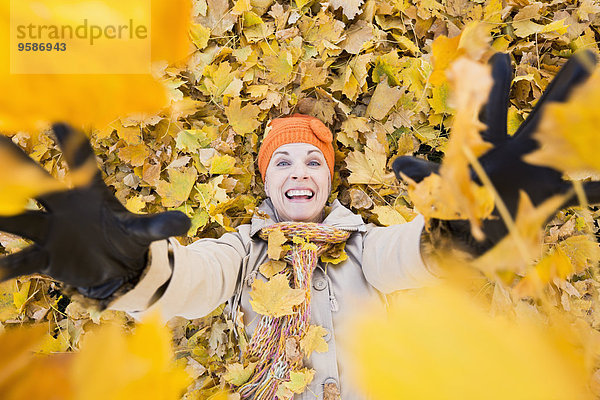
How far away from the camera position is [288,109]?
5.80ft

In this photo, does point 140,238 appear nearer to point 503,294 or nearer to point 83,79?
point 83,79

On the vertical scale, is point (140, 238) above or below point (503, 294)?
above

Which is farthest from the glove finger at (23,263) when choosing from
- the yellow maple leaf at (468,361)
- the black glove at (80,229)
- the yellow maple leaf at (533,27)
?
the yellow maple leaf at (533,27)

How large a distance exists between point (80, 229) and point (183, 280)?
12.5 inches

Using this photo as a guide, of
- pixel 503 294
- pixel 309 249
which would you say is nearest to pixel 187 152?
pixel 309 249

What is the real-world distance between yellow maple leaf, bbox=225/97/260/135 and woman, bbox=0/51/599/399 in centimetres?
14

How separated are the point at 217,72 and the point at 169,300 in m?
1.19

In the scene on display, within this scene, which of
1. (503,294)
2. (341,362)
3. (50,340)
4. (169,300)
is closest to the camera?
(169,300)

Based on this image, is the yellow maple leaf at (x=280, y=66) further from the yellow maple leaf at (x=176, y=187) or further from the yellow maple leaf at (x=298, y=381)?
the yellow maple leaf at (x=298, y=381)

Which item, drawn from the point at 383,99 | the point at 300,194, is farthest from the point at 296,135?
the point at 383,99

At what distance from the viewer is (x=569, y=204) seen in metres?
0.77

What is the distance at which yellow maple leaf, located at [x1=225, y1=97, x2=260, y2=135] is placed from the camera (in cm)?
173

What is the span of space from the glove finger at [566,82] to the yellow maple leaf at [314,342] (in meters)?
0.85

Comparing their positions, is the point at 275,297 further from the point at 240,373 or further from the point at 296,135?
the point at 296,135
